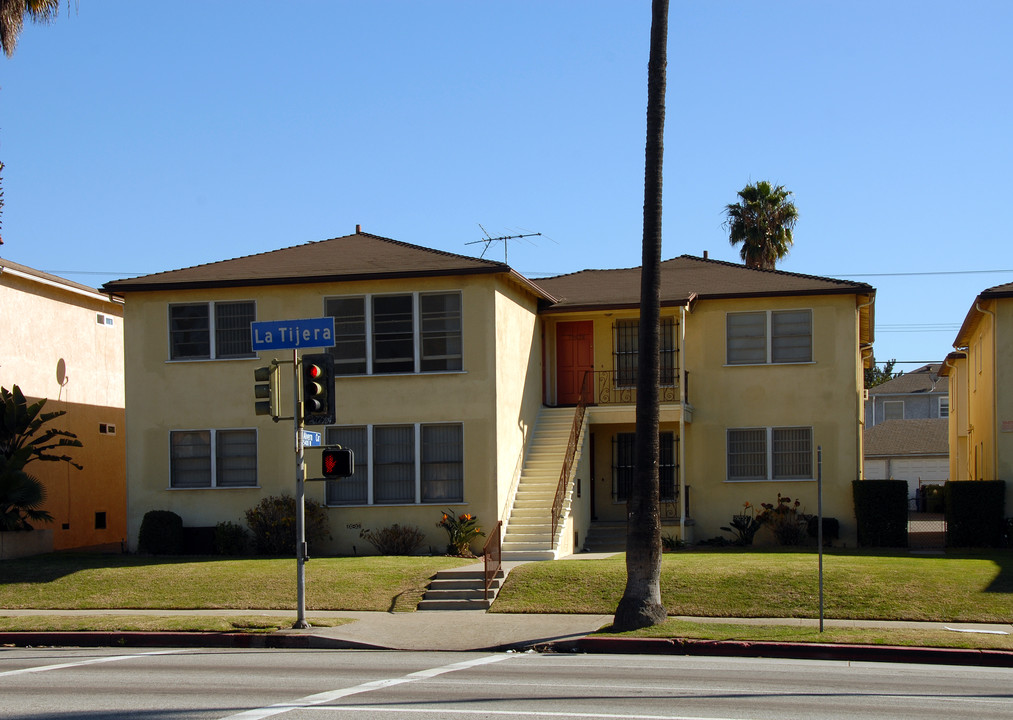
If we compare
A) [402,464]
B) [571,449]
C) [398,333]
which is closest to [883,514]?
[571,449]

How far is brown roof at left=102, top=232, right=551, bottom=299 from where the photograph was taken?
2345cm

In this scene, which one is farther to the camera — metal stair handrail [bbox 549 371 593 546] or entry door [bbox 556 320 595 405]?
entry door [bbox 556 320 595 405]

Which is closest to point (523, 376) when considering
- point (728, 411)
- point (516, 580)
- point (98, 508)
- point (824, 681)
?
point (728, 411)

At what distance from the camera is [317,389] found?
1609 cm

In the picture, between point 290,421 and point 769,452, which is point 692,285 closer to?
point 769,452

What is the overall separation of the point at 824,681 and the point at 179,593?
38.0 ft

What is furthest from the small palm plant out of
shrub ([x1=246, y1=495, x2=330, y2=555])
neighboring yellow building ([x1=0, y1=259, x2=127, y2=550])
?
shrub ([x1=246, y1=495, x2=330, y2=555])

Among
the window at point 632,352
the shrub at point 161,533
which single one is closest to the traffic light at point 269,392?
the shrub at point 161,533

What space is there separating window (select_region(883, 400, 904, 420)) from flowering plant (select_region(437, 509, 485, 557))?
45.0m

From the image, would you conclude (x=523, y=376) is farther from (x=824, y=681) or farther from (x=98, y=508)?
(x=824, y=681)

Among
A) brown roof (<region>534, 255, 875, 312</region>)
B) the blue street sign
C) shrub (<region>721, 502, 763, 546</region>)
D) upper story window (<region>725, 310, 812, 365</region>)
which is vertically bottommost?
shrub (<region>721, 502, 763, 546</region>)

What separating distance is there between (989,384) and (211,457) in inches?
717

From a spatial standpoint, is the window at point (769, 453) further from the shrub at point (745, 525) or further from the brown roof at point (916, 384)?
the brown roof at point (916, 384)

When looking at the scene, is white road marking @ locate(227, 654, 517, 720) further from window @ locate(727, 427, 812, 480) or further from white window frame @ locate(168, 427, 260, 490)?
window @ locate(727, 427, 812, 480)
